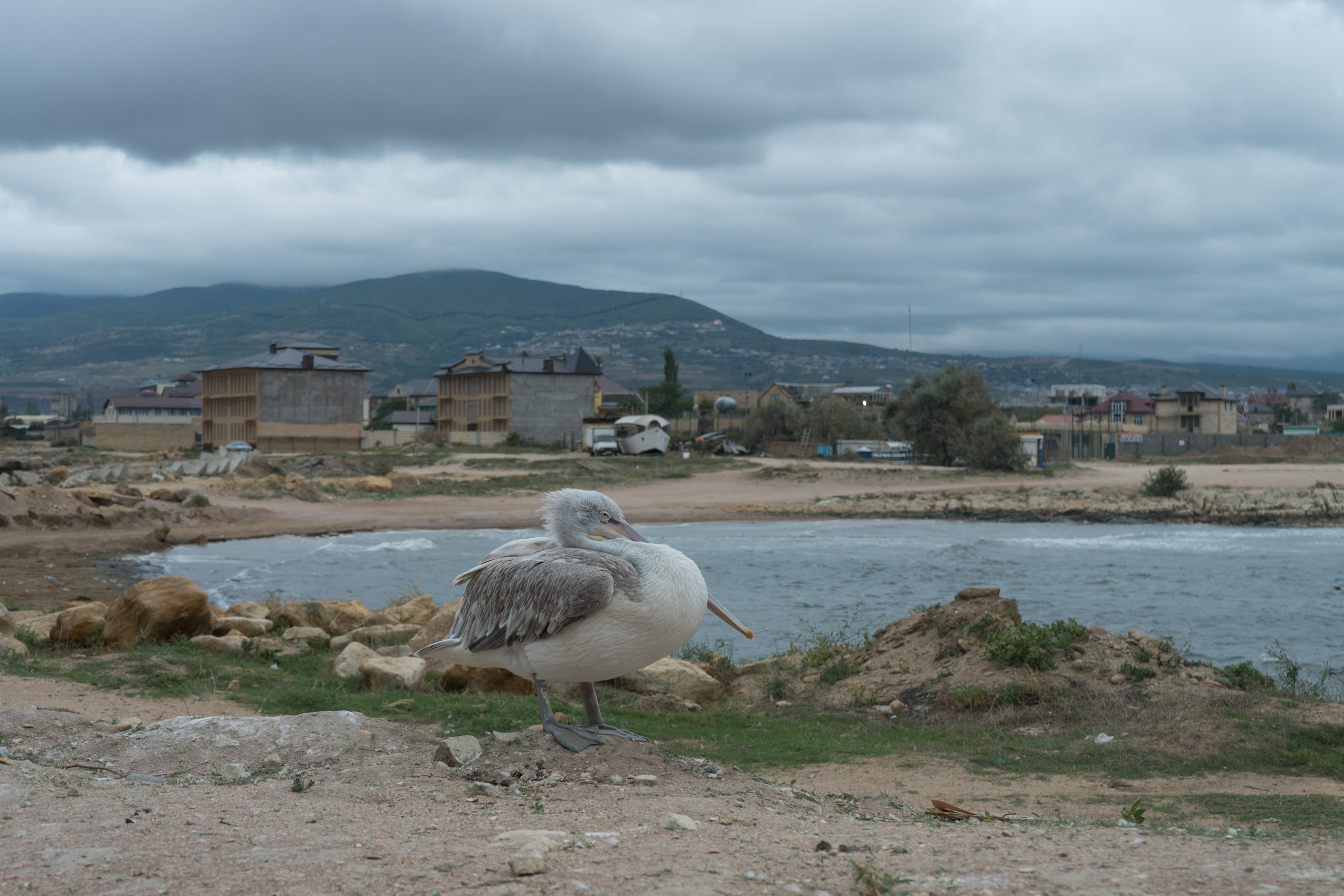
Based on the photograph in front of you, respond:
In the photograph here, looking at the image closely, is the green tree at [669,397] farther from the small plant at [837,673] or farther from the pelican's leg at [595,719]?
the pelican's leg at [595,719]

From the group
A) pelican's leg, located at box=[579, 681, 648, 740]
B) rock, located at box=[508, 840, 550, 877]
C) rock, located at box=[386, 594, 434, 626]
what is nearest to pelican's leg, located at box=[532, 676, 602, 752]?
pelican's leg, located at box=[579, 681, 648, 740]

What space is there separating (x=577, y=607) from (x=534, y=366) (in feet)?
253

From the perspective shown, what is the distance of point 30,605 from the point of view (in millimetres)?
17547

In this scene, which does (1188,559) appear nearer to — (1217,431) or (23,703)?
(23,703)

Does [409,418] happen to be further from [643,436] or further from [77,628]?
[77,628]

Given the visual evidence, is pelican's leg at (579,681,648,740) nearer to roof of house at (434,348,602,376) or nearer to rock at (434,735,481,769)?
rock at (434,735,481,769)

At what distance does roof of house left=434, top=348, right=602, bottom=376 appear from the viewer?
81938 mm

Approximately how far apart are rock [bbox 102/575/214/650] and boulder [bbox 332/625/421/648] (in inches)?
70.9

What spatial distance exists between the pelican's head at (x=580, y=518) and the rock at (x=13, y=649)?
24.4 ft

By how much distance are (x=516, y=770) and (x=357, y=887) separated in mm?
2530

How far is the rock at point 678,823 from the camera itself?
17.0ft

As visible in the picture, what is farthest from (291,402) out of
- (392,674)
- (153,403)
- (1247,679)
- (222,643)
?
(1247,679)

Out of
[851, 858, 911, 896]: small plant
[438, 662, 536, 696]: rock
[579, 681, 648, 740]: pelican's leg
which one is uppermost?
[851, 858, 911, 896]: small plant

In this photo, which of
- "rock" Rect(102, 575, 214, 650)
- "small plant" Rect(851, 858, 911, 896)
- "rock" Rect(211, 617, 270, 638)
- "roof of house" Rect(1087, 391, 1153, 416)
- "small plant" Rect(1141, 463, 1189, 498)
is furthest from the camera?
"roof of house" Rect(1087, 391, 1153, 416)
